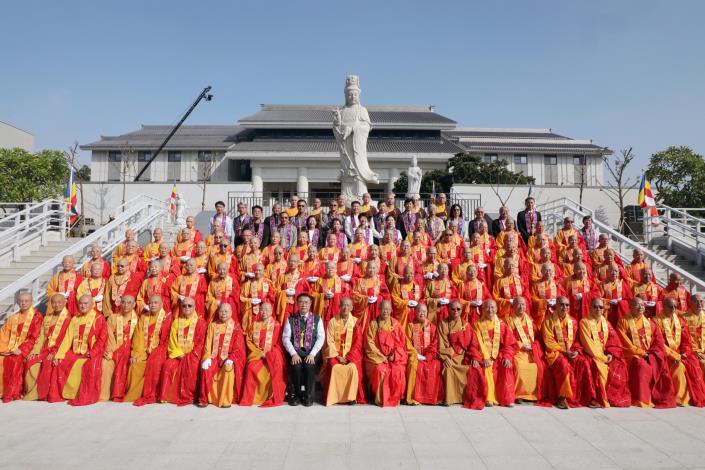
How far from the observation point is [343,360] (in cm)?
593

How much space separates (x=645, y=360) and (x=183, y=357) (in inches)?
232

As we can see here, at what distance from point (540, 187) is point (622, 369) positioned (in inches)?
667

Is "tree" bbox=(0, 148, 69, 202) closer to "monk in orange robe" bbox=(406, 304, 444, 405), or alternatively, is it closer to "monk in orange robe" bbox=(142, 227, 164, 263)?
"monk in orange robe" bbox=(142, 227, 164, 263)

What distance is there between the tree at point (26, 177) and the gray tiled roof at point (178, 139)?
1351 centimetres

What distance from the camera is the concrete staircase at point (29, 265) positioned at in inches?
358

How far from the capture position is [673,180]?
26984mm

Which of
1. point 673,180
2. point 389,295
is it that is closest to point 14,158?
point 389,295

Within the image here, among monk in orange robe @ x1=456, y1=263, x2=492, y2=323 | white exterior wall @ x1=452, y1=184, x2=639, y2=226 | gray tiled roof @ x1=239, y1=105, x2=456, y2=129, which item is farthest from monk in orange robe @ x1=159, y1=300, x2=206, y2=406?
A: gray tiled roof @ x1=239, y1=105, x2=456, y2=129

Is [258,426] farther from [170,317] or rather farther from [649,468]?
[649,468]

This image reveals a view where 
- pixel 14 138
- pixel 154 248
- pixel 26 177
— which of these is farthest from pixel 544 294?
pixel 14 138

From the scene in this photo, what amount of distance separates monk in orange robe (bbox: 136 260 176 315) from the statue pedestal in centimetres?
665

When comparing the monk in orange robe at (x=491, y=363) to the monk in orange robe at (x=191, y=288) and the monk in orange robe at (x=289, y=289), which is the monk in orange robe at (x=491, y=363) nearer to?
the monk in orange robe at (x=289, y=289)

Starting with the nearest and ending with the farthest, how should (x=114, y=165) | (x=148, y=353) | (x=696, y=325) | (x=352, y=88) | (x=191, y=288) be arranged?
(x=148, y=353) → (x=696, y=325) → (x=191, y=288) → (x=352, y=88) → (x=114, y=165)

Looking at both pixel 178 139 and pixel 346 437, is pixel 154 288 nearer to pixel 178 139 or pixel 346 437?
Result: pixel 346 437
